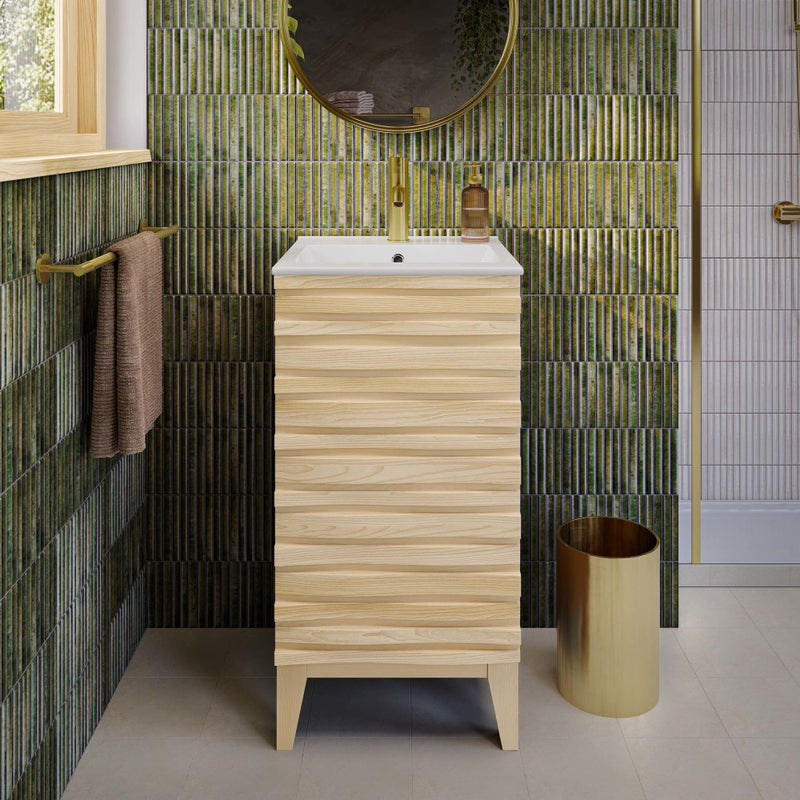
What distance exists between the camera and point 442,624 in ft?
7.05

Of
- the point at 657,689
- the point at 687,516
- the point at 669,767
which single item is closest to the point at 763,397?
the point at 687,516

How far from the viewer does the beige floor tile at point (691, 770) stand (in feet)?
6.62

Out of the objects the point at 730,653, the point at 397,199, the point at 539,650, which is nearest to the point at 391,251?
the point at 397,199

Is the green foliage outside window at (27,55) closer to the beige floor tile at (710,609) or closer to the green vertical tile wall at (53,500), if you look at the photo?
the green vertical tile wall at (53,500)

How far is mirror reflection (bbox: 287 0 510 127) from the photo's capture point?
2.53 meters

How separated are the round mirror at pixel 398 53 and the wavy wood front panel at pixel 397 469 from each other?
0.70 m

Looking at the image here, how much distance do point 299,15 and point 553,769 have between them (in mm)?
1775

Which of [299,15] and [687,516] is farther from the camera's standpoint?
[687,516]

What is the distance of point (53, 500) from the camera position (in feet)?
6.24

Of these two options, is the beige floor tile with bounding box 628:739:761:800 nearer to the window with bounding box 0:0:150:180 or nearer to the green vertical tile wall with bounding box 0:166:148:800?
the green vertical tile wall with bounding box 0:166:148:800

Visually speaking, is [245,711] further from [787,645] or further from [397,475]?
[787,645]

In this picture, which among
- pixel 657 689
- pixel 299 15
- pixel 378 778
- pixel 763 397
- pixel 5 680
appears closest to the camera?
pixel 5 680

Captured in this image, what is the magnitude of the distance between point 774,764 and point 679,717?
234mm

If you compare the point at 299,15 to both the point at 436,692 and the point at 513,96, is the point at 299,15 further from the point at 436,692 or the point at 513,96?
the point at 436,692
